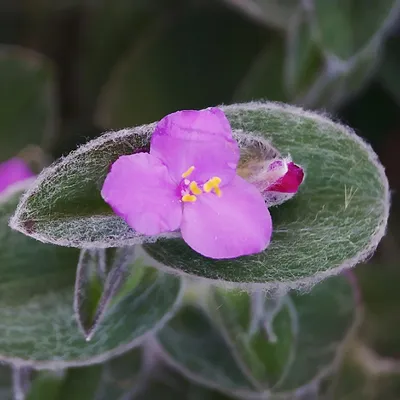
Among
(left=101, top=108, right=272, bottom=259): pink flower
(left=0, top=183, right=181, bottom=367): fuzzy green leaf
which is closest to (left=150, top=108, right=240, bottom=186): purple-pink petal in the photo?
(left=101, top=108, right=272, bottom=259): pink flower

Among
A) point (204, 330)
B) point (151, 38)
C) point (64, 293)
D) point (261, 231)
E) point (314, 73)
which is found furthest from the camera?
point (151, 38)

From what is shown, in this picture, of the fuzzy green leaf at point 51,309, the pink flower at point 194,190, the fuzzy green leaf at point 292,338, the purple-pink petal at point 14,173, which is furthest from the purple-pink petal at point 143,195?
the purple-pink petal at point 14,173

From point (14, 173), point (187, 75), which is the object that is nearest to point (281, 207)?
point (14, 173)

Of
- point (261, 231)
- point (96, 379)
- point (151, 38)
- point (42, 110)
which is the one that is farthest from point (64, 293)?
point (151, 38)

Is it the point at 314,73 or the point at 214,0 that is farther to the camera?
the point at 214,0

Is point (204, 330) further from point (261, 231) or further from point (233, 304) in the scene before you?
point (261, 231)

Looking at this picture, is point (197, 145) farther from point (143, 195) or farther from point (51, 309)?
point (51, 309)

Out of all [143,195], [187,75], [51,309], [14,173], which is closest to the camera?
[143,195]

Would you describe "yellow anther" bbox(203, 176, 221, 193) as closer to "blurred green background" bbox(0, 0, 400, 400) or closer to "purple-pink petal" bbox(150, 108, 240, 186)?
"purple-pink petal" bbox(150, 108, 240, 186)
